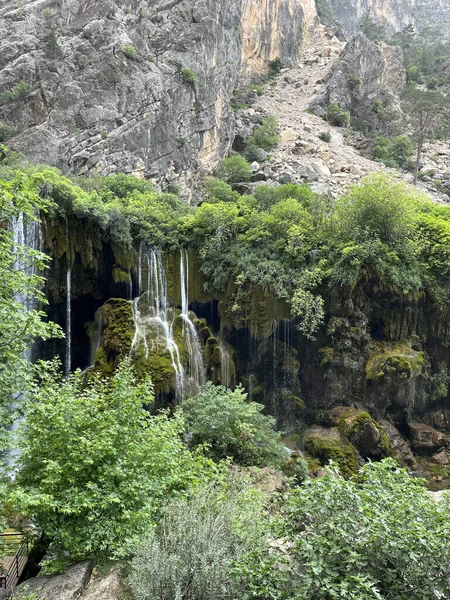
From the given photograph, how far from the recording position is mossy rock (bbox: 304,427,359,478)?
15.2m

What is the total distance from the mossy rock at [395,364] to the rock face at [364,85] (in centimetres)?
3843

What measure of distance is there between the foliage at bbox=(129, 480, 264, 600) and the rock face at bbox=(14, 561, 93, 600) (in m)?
0.82

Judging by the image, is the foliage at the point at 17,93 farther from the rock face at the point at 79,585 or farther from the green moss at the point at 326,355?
the rock face at the point at 79,585

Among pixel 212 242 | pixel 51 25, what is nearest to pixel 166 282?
pixel 212 242

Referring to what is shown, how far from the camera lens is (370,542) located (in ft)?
13.0

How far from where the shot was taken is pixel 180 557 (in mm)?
4621

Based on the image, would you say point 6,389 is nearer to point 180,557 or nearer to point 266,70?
point 180,557

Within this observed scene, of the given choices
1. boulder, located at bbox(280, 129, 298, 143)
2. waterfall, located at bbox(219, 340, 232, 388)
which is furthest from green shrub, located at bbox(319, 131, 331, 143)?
waterfall, located at bbox(219, 340, 232, 388)

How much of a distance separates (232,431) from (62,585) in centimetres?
747

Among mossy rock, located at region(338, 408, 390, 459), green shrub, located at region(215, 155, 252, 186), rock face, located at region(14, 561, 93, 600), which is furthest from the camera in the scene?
green shrub, located at region(215, 155, 252, 186)

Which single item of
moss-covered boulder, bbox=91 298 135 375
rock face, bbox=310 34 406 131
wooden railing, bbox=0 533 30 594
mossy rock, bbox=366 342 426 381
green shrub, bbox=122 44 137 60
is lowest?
wooden railing, bbox=0 533 30 594

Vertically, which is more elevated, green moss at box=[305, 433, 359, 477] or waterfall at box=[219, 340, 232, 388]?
waterfall at box=[219, 340, 232, 388]

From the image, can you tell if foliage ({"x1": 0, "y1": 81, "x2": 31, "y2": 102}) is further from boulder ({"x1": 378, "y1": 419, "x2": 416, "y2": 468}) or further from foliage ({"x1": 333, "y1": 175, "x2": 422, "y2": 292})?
boulder ({"x1": 378, "y1": 419, "x2": 416, "y2": 468})

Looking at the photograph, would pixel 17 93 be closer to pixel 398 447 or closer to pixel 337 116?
pixel 398 447
